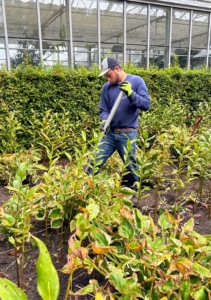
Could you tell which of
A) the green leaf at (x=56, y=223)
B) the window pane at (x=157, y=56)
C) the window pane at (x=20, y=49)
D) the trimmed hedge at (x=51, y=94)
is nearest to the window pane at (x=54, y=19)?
the window pane at (x=20, y=49)

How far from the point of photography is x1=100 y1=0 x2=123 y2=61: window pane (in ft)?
31.6

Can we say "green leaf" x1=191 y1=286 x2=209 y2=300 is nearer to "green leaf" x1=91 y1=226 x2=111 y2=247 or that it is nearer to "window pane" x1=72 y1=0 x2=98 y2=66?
"green leaf" x1=91 y1=226 x2=111 y2=247

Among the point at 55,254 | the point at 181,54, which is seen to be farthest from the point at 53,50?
the point at 55,254

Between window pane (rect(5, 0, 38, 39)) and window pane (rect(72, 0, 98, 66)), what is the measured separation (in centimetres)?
135

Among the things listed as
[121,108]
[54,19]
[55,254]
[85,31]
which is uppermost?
[54,19]

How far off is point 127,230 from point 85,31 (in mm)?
9187

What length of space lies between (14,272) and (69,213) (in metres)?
0.62

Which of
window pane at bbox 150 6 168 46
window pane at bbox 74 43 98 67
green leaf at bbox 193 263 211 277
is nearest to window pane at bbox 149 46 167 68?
window pane at bbox 150 6 168 46

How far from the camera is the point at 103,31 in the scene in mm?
9852

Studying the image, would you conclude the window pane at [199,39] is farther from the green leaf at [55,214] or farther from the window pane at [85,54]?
the green leaf at [55,214]

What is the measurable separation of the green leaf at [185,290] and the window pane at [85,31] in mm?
9264

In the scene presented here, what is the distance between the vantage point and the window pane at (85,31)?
9227mm

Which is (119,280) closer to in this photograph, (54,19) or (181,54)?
(54,19)

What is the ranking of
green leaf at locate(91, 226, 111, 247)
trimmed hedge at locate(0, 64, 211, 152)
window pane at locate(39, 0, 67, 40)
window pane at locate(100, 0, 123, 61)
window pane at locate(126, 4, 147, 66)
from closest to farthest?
green leaf at locate(91, 226, 111, 247)
trimmed hedge at locate(0, 64, 211, 152)
window pane at locate(39, 0, 67, 40)
window pane at locate(100, 0, 123, 61)
window pane at locate(126, 4, 147, 66)
